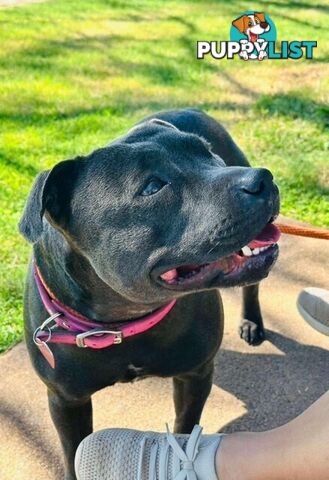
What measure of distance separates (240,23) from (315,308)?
5.59 m

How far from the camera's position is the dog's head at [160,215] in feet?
6.27

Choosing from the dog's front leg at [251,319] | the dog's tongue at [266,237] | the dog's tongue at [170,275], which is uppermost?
the dog's tongue at [266,237]

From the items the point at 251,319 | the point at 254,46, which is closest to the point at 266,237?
the point at 251,319

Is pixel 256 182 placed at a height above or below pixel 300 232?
above

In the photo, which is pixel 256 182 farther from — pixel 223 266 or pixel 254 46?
pixel 254 46

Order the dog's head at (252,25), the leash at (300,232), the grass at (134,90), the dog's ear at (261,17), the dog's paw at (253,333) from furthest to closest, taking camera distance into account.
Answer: the dog's ear at (261,17)
the dog's head at (252,25)
the grass at (134,90)
the dog's paw at (253,333)
the leash at (300,232)

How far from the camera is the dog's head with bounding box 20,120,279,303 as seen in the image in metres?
1.91

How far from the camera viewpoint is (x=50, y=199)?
2.13 meters

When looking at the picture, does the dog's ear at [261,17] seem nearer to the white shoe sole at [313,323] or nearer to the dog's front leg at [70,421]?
the white shoe sole at [313,323]

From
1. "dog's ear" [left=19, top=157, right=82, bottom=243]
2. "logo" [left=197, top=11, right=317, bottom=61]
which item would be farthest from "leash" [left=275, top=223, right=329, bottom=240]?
"logo" [left=197, top=11, right=317, bottom=61]

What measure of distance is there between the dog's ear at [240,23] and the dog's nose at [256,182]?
6.22 metres

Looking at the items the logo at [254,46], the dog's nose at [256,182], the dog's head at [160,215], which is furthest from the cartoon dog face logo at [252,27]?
the dog's nose at [256,182]

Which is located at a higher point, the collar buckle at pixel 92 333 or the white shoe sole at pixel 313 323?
the collar buckle at pixel 92 333

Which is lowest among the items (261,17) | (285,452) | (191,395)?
(261,17)
